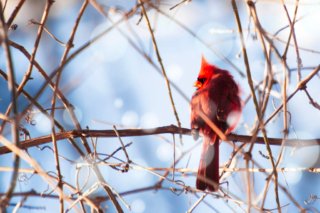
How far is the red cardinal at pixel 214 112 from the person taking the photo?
2480 mm

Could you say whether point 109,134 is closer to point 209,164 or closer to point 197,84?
point 209,164

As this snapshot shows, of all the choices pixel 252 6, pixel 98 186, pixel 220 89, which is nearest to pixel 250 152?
pixel 252 6

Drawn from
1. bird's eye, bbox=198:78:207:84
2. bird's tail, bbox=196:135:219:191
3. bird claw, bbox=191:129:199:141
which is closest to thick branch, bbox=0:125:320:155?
bird's tail, bbox=196:135:219:191

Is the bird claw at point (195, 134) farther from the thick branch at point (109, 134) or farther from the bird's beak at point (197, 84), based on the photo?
the bird's beak at point (197, 84)

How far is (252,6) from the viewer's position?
1.41 m

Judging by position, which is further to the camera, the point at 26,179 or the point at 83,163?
the point at 26,179

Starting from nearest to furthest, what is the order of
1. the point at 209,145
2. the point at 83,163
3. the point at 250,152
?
the point at 250,152
the point at 83,163
the point at 209,145

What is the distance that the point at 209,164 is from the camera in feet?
7.88

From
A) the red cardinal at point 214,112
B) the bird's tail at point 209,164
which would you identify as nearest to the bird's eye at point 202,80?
the red cardinal at point 214,112

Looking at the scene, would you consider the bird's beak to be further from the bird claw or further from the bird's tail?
the bird claw

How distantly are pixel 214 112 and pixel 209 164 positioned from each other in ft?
1.50

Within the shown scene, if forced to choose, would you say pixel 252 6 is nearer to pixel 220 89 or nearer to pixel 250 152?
pixel 250 152

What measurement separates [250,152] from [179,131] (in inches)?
25.8

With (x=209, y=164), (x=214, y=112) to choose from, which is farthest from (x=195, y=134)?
(x=214, y=112)
